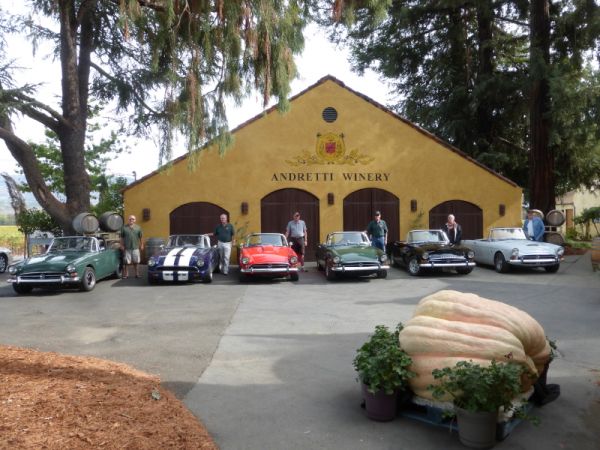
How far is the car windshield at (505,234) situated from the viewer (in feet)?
50.1

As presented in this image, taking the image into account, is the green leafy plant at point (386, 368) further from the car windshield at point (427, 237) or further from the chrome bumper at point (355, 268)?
the car windshield at point (427, 237)

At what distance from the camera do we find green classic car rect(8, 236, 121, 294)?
11250 mm

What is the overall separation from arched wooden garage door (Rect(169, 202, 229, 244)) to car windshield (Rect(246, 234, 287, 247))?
406 cm

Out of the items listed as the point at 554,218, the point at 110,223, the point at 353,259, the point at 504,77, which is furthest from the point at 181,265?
the point at 504,77

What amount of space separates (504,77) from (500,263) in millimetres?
11113

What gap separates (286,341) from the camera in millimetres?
6848

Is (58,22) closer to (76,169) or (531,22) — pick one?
(76,169)

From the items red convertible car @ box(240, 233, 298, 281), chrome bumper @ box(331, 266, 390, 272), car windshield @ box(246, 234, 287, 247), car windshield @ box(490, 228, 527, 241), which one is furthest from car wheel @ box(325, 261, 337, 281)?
car windshield @ box(490, 228, 527, 241)

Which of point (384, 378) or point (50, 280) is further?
point (50, 280)

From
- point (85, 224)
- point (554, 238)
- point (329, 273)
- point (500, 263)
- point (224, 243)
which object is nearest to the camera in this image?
point (329, 273)

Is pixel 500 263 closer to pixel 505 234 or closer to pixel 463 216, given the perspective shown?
pixel 505 234

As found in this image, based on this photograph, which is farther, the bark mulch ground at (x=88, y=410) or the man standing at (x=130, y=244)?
the man standing at (x=130, y=244)

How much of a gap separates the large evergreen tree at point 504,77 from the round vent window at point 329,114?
10.5 ft

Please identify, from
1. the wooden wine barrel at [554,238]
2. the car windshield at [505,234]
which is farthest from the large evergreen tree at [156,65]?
the wooden wine barrel at [554,238]
